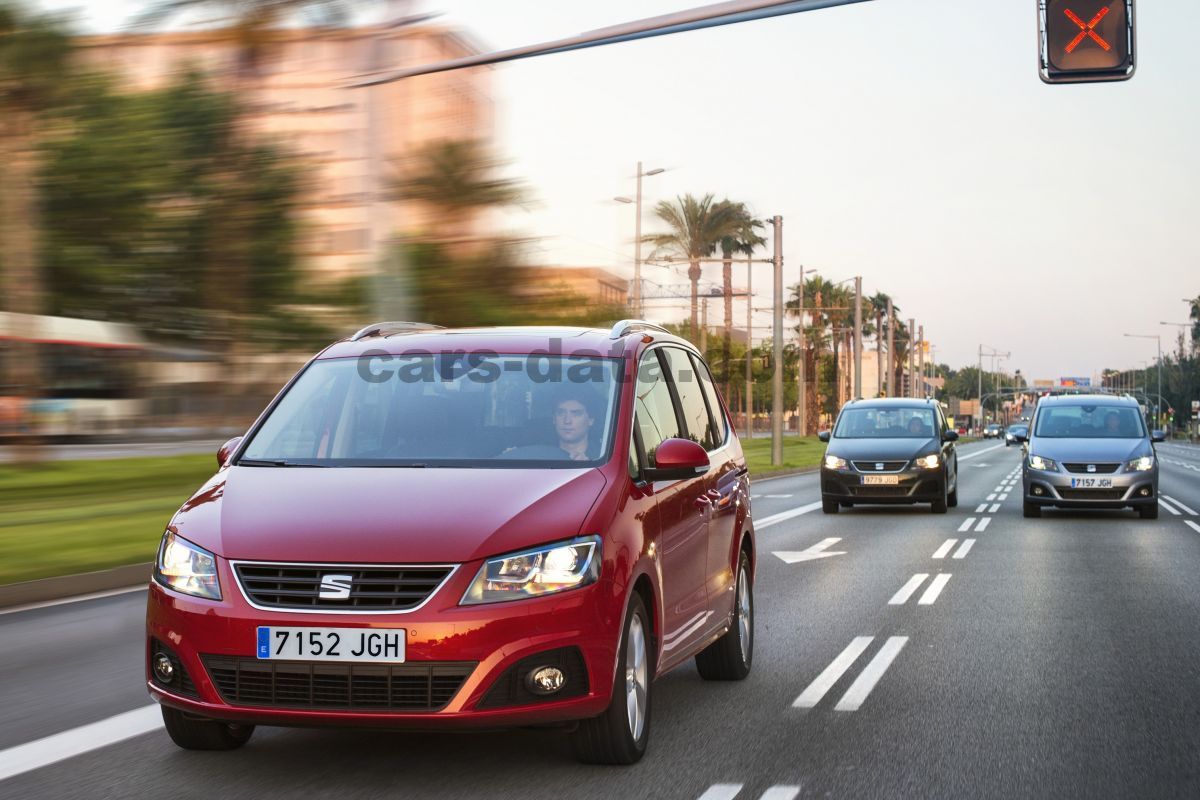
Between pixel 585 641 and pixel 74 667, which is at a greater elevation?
pixel 585 641

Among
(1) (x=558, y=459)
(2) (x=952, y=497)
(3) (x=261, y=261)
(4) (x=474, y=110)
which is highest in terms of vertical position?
(4) (x=474, y=110)

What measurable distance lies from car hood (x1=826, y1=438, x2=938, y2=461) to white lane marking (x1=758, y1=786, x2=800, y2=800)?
17081mm

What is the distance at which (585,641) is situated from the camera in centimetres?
525

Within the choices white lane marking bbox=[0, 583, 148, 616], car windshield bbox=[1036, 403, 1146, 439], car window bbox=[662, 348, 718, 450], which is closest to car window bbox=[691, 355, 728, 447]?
car window bbox=[662, 348, 718, 450]

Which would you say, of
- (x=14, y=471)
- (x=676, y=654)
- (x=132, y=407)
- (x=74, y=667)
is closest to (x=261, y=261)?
(x=14, y=471)

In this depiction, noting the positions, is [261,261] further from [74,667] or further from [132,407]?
[74,667]

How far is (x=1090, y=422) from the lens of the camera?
871 inches

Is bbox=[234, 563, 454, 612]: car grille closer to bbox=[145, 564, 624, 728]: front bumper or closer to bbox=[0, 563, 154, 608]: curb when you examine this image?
bbox=[145, 564, 624, 728]: front bumper

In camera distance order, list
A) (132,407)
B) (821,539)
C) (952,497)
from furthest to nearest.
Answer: (132,407) → (952,497) → (821,539)

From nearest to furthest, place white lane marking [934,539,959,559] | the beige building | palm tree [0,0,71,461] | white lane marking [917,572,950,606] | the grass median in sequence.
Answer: white lane marking [917,572,950,606], the grass median, white lane marking [934,539,959,559], the beige building, palm tree [0,0,71,461]

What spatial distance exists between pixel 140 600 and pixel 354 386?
555 cm

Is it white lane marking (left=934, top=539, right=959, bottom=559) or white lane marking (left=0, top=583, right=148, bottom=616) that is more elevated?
white lane marking (left=0, top=583, right=148, bottom=616)

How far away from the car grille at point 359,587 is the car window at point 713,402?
3055 mm

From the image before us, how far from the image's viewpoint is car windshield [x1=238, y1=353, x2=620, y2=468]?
240 inches
